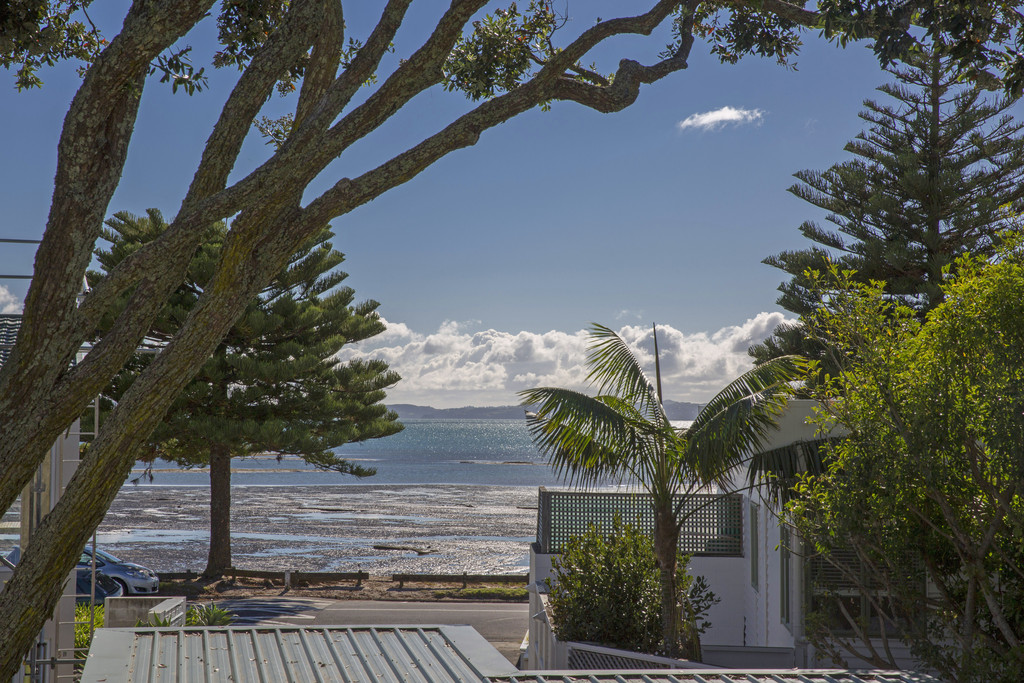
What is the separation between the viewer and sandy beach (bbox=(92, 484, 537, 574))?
31.6 metres

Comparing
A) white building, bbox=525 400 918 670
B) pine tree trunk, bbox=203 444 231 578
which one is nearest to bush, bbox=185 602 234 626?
white building, bbox=525 400 918 670

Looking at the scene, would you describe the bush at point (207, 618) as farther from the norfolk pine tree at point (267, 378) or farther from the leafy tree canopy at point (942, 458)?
the norfolk pine tree at point (267, 378)

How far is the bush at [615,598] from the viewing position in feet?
29.0

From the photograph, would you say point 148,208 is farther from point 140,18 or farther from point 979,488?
point 979,488

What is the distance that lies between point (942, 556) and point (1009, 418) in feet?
6.50

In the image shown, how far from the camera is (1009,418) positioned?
15.7 ft

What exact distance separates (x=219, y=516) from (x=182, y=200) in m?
18.7

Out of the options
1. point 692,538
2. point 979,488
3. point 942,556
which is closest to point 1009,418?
point 979,488

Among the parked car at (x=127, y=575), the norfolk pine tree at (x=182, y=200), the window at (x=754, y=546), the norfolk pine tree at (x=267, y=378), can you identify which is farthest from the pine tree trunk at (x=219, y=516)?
the norfolk pine tree at (x=182, y=200)

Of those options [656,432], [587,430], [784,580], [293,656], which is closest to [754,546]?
[784,580]

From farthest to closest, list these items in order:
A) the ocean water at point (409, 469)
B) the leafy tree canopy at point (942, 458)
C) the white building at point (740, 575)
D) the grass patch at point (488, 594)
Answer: the ocean water at point (409, 469)
the grass patch at point (488, 594)
the white building at point (740, 575)
the leafy tree canopy at point (942, 458)

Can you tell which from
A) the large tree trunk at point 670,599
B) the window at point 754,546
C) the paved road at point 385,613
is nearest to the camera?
the large tree trunk at point 670,599

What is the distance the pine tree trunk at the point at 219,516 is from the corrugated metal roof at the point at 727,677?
61.0 feet

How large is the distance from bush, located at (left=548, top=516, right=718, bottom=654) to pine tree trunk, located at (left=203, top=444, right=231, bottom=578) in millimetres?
14611
